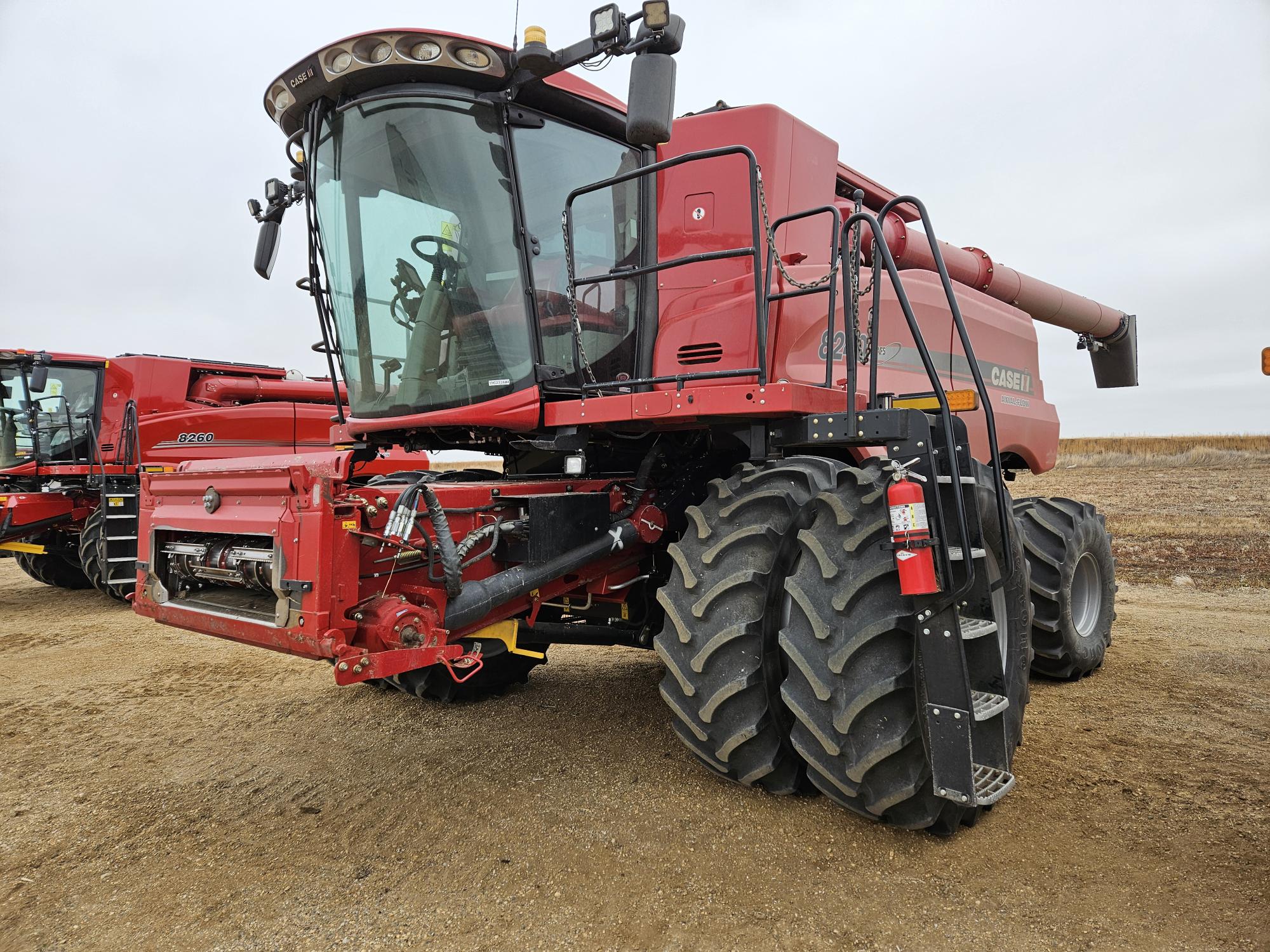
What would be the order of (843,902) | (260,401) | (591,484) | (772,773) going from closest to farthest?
(843,902)
(772,773)
(591,484)
(260,401)

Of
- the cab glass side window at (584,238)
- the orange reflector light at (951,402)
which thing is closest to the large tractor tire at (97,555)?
the cab glass side window at (584,238)

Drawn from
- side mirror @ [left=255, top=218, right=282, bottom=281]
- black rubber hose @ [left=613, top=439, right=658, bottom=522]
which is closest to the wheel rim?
black rubber hose @ [left=613, top=439, right=658, bottom=522]

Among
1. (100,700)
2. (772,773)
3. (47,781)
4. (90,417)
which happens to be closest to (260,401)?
(90,417)

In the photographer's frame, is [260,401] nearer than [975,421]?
No

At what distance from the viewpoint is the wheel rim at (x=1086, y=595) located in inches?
209

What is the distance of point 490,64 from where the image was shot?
331cm

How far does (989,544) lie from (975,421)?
2.26 meters

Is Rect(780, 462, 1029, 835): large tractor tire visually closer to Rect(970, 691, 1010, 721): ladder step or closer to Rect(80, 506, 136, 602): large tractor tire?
Rect(970, 691, 1010, 721): ladder step

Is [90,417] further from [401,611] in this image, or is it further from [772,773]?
[772,773]

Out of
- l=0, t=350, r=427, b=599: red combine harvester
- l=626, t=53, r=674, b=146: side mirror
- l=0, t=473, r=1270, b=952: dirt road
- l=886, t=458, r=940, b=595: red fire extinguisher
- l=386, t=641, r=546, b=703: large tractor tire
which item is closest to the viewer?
l=0, t=473, r=1270, b=952: dirt road

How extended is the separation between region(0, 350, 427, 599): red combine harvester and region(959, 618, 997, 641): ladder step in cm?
863

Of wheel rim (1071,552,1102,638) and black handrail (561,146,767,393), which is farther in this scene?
wheel rim (1071,552,1102,638)

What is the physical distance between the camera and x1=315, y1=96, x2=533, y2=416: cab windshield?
11.3 ft

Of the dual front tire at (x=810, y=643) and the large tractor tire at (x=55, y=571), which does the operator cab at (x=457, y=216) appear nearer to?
the dual front tire at (x=810, y=643)
